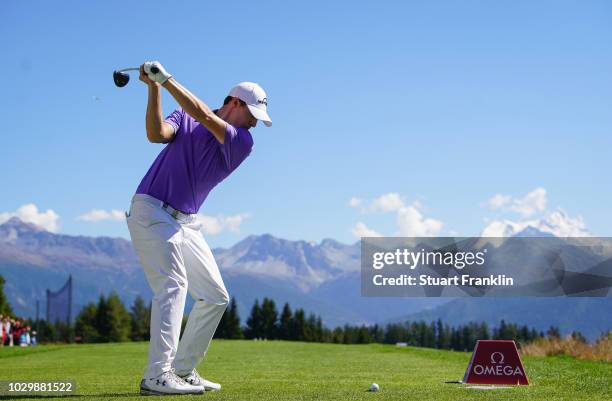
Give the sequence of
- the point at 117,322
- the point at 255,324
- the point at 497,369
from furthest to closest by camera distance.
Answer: the point at 255,324, the point at 117,322, the point at 497,369

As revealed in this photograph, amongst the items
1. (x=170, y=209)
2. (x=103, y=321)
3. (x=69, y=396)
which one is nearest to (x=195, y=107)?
(x=170, y=209)

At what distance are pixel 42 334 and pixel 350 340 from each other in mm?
58319

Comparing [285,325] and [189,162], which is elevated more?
[285,325]

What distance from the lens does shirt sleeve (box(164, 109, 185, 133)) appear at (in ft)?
27.9

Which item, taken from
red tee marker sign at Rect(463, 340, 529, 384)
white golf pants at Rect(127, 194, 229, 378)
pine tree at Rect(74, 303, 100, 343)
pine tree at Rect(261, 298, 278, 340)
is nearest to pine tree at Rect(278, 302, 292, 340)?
pine tree at Rect(261, 298, 278, 340)

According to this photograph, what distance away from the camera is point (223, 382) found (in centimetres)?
1089

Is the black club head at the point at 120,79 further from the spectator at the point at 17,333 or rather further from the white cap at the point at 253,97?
the spectator at the point at 17,333

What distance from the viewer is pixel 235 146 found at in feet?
27.9

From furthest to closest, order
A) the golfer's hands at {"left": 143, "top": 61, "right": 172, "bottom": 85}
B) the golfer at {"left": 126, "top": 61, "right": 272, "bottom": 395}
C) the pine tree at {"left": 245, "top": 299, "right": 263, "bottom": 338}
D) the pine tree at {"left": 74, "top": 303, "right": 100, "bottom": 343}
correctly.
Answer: the pine tree at {"left": 245, "top": 299, "right": 263, "bottom": 338} → the pine tree at {"left": 74, "top": 303, "right": 100, "bottom": 343} → the golfer at {"left": 126, "top": 61, "right": 272, "bottom": 395} → the golfer's hands at {"left": 143, "top": 61, "right": 172, "bottom": 85}

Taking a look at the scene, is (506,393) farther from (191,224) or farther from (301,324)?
(301,324)

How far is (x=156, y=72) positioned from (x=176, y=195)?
47.5 inches

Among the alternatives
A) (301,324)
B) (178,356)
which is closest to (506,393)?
(178,356)

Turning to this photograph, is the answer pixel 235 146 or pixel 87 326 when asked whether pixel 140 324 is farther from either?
pixel 235 146

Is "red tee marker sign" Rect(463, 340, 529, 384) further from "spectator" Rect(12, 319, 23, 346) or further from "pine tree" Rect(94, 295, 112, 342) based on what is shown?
"pine tree" Rect(94, 295, 112, 342)
